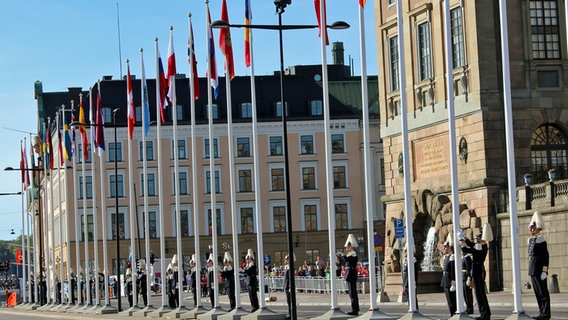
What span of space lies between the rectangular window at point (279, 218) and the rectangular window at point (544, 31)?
60.2 m

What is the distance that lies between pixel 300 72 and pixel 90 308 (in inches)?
2373

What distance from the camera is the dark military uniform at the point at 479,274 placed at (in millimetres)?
28203

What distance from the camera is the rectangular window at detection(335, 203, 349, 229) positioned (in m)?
111

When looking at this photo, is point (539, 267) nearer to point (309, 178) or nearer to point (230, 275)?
point (230, 275)

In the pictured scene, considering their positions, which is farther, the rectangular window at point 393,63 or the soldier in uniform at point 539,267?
the rectangular window at point 393,63

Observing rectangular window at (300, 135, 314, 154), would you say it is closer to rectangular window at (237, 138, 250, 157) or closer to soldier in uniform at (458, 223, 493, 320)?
rectangular window at (237, 138, 250, 157)

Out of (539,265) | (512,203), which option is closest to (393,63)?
(539,265)

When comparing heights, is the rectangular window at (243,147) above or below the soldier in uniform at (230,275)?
above

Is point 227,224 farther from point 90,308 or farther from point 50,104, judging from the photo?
point 90,308

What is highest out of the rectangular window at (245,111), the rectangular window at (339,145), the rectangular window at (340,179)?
the rectangular window at (245,111)

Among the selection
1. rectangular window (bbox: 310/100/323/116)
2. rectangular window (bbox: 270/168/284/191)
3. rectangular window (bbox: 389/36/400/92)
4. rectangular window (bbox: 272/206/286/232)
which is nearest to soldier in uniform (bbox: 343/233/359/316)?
rectangular window (bbox: 389/36/400/92)

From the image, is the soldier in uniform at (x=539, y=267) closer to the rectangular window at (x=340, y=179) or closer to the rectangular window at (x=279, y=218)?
the rectangular window at (x=279, y=218)

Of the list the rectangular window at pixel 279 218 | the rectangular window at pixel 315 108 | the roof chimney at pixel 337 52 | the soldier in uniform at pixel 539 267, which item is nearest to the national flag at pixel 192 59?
the soldier in uniform at pixel 539 267

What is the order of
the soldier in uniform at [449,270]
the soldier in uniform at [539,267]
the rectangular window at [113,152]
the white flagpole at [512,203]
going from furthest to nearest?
the rectangular window at [113,152], the soldier in uniform at [449,270], the soldier in uniform at [539,267], the white flagpole at [512,203]
